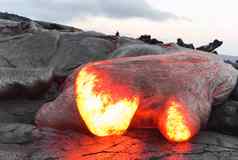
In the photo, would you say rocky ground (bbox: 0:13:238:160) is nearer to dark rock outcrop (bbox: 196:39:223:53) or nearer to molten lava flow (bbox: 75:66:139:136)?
dark rock outcrop (bbox: 196:39:223:53)

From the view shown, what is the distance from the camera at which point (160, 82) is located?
19.4 feet

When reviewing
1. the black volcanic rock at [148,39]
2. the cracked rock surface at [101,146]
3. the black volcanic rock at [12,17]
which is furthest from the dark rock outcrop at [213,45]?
the black volcanic rock at [12,17]

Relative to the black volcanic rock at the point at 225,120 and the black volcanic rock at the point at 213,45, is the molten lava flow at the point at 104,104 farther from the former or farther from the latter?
the black volcanic rock at the point at 213,45

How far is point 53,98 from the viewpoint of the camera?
305 inches

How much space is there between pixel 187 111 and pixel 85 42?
156 inches

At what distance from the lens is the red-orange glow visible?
547 centimetres

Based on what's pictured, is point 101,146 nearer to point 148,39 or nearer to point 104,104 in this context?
point 104,104

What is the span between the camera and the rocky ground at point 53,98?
16.8 ft

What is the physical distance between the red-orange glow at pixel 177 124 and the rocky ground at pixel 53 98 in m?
0.10

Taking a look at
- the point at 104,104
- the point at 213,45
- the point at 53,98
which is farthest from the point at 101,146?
the point at 213,45

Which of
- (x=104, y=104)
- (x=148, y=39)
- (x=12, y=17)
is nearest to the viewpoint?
(x=104, y=104)

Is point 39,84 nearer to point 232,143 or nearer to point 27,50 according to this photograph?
point 27,50

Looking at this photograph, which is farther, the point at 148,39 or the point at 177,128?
the point at 148,39

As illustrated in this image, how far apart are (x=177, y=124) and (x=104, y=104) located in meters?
0.88
